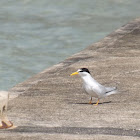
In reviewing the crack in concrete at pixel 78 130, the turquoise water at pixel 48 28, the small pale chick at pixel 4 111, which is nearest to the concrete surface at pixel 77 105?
the crack in concrete at pixel 78 130

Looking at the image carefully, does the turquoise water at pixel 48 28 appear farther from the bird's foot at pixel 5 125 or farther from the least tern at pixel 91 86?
the bird's foot at pixel 5 125

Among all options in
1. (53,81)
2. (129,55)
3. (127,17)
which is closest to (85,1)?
(127,17)

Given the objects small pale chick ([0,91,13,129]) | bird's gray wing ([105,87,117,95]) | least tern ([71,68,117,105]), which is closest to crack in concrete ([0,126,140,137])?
small pale chick ([0,91,13,129])

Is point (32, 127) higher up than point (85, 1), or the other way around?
point (85, 1)

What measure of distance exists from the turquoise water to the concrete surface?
3599 millimetres

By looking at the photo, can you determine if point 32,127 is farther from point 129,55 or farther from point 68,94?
point 129,55

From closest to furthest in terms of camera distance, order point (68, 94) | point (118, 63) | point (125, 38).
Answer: point (68, 94)
point (118, 63)
point (125, 38)

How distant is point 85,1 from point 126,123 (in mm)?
16272

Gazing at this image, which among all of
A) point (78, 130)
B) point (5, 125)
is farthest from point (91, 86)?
point (5, 125)

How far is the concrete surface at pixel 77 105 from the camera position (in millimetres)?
7418

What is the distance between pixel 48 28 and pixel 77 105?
11.4 meters

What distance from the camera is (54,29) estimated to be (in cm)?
1969

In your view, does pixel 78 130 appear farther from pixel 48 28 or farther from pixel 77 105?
pixel 48 28

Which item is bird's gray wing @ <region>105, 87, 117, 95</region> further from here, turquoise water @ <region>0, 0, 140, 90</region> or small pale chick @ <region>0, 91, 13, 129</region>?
turquoise water @ <region>0, 0, 140, 90</region>
